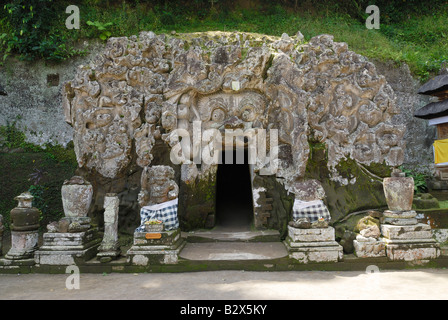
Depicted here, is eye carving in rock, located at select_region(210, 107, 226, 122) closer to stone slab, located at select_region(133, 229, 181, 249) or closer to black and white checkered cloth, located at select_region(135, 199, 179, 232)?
black and white checkered cloth, located at select_region(135, 199, 179, 232)

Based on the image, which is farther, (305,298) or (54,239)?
(54,239)

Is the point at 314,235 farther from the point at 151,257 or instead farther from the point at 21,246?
the point at 21,246

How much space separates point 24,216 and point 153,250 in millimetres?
2907

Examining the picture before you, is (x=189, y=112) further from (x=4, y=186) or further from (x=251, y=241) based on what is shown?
(x=4, y=186)

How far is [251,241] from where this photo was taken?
8359 mm

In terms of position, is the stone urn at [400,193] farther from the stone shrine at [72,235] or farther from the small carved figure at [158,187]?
the stone shrine at [72,235]

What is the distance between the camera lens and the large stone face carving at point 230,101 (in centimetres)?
893

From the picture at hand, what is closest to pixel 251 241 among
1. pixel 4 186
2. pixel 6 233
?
pixel 6 233

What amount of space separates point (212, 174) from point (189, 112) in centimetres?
187

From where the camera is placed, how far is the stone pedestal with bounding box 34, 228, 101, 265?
686 cm

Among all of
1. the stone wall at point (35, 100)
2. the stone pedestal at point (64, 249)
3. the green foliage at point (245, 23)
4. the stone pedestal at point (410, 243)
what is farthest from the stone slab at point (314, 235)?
the stone wall at point (35, 100)

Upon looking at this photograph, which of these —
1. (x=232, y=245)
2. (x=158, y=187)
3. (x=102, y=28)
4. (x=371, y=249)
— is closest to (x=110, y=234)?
(x=158, y=187)

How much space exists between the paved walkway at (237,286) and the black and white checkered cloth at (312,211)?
4.01ft

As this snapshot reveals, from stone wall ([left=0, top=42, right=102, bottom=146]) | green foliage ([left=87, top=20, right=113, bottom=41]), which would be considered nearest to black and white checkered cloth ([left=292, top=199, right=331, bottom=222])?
stone wall ([left=0, top=42, right=102, bottom=146])
